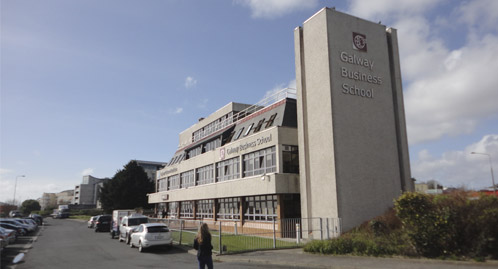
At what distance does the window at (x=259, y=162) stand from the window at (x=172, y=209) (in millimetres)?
20571

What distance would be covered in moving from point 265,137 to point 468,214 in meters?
15.4

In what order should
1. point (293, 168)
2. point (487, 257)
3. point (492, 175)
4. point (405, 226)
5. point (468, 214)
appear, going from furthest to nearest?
point (492, 175) < point (293, 168) < point (405, 226) < point (468, 214) < point (487, 257)

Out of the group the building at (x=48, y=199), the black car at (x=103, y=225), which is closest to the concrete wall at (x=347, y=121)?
the black car at (x=103, y=225)

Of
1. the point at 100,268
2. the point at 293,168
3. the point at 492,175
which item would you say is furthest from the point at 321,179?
the point at 492,175

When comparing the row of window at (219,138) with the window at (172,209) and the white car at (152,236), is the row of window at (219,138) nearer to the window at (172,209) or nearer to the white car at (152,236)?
the window at (172,209)

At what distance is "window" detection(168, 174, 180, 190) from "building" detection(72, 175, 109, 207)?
110884mm

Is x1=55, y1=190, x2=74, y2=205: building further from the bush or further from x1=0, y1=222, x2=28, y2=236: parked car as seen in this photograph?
the bush

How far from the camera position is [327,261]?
13.7m

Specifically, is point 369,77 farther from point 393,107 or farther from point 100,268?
point 100,268

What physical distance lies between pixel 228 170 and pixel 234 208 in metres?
3.54

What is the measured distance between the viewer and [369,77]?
76.5ft

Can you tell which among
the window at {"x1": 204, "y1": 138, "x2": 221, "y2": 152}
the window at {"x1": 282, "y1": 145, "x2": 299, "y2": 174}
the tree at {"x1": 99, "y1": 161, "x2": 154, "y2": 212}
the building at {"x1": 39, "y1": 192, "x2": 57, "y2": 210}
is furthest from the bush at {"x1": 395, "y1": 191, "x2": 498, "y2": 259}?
the building at {"x1": 39, "y1": 192, "x2": 57, "y2": 210}

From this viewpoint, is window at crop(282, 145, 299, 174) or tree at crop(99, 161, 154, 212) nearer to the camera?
window at crop(282, 145, 299, 174)

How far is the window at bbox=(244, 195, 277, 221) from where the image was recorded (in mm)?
25828
